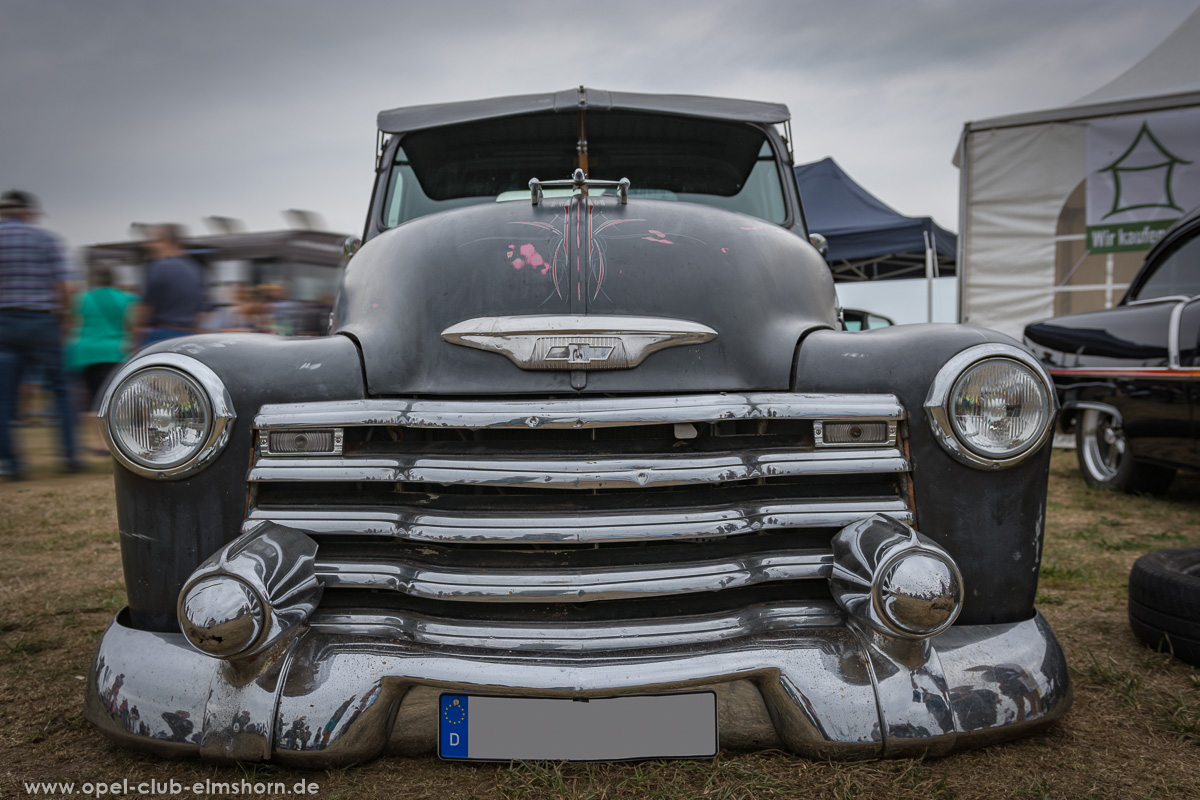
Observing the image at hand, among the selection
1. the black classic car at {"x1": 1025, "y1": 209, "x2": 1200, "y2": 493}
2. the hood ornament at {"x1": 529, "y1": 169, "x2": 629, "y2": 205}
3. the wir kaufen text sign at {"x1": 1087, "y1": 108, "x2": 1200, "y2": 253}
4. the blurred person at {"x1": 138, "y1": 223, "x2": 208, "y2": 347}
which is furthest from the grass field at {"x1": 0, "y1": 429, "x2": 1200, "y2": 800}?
the wir kaufen text sign at {"x1": 1087, "y1": 108, "x2": 1200, "y2": 253}

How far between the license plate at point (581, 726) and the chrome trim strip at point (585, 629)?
0.35ft

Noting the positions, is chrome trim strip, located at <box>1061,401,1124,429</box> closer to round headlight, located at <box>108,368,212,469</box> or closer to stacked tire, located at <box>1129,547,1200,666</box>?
stacked tire, located at <box>1129,547,1200,666</box>

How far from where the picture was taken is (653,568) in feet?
5.55

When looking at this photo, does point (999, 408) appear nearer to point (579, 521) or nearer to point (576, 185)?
point (579, 521)

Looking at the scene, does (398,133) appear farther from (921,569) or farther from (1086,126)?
(1086,126)

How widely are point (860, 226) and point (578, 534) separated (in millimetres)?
10667

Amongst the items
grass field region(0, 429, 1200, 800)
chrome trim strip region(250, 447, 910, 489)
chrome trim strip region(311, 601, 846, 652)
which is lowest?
grass field region(0, 429, 1200, 800)

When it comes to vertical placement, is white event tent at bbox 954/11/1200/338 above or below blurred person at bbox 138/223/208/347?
above

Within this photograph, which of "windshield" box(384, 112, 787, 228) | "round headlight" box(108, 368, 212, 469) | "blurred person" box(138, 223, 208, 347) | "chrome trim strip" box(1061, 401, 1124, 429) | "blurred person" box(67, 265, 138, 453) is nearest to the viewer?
"round headlight" box(108, 368, 212, 469)

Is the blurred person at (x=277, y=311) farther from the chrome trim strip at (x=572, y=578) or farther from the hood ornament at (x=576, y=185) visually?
the chrome trim strip at (x=572, y=578)

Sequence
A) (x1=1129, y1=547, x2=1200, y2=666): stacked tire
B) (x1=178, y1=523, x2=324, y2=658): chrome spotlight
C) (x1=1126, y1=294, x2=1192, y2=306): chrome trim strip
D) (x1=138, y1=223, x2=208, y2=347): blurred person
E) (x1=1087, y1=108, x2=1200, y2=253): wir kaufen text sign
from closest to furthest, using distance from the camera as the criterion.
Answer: (x1=178, y1=523, x2=324, y2=658): chrome spotlight < (x1=1129, y1=547, x2=1200, y2=666): stacked tire < (x1=1126, y1=294, x2=1192, y2=306): chrome trim strip < (x1=138, y1=223, x2=208, y2=347): blurred person < (x1=1087, y1=108, x2=1200, y2=253): wir kaufen text sign

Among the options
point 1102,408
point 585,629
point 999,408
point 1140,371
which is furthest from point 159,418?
point 1102,408

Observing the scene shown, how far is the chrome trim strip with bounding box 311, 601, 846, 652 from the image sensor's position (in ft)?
5.34

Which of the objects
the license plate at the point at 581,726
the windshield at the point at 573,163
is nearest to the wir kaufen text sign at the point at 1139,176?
the windshield at the point at 573,163
